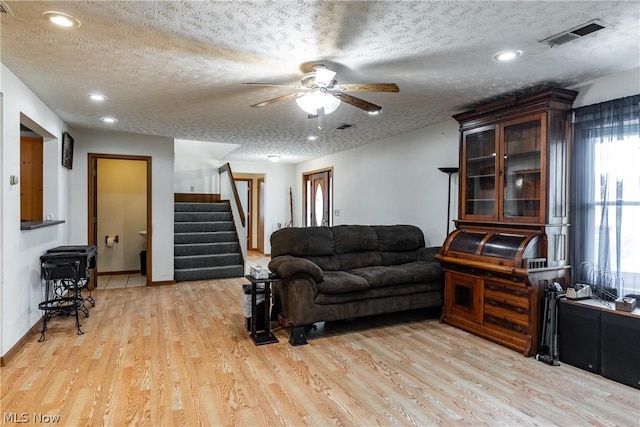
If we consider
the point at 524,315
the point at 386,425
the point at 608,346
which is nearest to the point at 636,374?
the point at 608,346

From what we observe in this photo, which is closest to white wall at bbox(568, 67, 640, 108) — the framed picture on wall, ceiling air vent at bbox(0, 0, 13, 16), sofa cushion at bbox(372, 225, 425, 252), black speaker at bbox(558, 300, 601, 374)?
black speaker at bbox(558, 300, 601, 374)

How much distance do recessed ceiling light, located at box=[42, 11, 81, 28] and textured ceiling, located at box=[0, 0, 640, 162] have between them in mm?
38

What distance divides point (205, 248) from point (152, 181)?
156 cm

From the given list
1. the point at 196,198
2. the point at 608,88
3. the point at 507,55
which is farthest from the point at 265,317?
the point at 196,198

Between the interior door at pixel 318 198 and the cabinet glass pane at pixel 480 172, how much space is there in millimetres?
4175

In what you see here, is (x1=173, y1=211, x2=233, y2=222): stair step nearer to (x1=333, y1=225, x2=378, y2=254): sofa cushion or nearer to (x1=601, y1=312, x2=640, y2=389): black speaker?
(x1=333, y1=225, x2=378, y2=254): sofa cushion

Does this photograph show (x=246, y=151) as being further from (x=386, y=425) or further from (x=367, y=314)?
(x=386, y=425)

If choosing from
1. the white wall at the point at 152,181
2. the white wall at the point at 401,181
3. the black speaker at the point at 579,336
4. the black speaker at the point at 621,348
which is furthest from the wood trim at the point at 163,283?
the black speaker at the point at 621,348

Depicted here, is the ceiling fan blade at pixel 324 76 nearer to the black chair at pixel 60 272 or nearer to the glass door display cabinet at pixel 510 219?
the glass door display cabinet at pixel 510 219

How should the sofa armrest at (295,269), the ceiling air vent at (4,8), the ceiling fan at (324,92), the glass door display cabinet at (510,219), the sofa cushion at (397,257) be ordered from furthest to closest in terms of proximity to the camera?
the sofa cushion at (397,257) < the sofa armrest at (295,269) < the glass door display cabinet at (510,219) < the ceiling fan at (324,92) < the ceiling air vent at (4,8)

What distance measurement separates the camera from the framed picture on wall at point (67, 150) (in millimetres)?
4879

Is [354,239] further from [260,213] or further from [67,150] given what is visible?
[260,213]

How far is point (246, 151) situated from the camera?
24.6 feet

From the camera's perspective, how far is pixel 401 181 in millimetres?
5781
